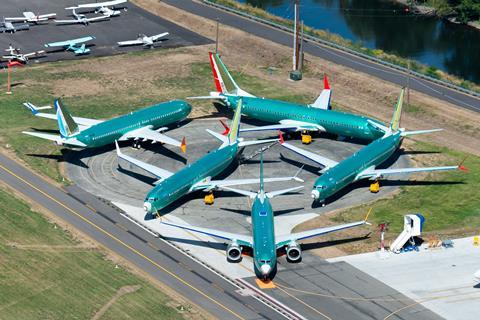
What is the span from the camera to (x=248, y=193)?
4968 inches

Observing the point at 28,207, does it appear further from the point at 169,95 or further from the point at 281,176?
the point at 169,95

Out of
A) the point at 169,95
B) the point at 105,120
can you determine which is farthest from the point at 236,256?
the point at 169,95

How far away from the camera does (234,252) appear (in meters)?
113

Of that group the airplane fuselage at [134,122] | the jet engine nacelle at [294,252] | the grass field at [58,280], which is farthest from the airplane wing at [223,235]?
the airplane fuselage at [134,122]

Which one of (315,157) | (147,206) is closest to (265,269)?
(147,206)

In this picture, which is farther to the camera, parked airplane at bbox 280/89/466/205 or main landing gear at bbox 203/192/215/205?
main landing gear at bbox 203/192/215/205

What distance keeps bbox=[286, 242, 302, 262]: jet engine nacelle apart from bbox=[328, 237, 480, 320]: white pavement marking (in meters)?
4.75

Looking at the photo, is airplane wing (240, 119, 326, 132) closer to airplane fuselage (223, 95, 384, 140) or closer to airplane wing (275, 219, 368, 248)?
airplane fuselage (223, 95, 384, 140)

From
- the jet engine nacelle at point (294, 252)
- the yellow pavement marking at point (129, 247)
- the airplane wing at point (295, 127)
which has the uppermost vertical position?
the jet engine nacelle at point (294, 252)

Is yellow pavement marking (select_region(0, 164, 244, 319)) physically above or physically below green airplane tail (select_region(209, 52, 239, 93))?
below

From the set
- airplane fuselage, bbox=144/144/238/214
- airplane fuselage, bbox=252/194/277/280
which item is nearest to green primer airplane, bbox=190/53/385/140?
airplane fuselage, bbox=144/144/238/214

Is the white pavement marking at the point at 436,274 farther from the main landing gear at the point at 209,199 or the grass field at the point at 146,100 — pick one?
the main landing gear at the point at 209,199

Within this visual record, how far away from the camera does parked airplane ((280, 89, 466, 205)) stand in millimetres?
127188

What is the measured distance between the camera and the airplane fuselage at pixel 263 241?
10738 cm
